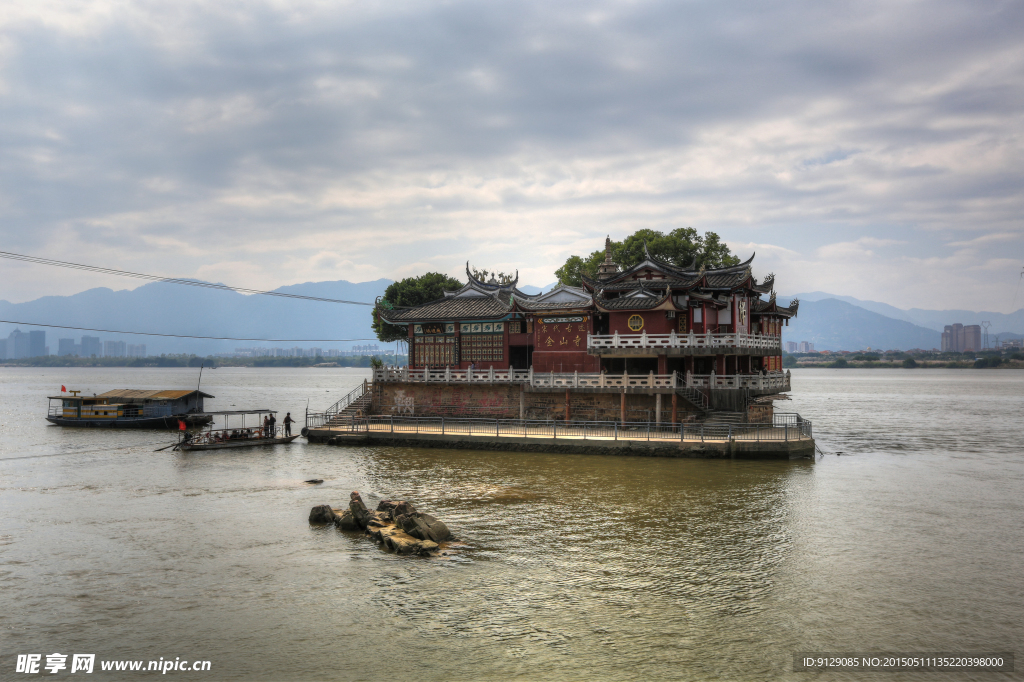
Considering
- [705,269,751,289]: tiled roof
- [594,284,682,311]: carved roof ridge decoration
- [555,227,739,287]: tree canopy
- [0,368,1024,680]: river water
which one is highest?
[555,227,739,287]: tree canopy

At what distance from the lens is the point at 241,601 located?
59.1ft

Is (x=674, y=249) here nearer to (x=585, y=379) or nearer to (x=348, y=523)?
(x=585, y=379)

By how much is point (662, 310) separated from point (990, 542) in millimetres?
24796

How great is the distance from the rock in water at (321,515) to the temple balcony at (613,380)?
75.9 feet

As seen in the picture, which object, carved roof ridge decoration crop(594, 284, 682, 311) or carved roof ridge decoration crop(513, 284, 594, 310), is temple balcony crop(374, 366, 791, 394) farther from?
carved roof ridge decoration crop(513, 284, 594, 310)

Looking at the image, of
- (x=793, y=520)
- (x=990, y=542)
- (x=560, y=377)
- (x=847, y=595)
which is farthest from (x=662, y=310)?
(x=847, y=595)

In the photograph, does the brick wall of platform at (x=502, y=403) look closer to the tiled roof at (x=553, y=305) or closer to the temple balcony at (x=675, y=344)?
the temple balcony at (x=675, y=344)

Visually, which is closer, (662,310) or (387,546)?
(387,546)

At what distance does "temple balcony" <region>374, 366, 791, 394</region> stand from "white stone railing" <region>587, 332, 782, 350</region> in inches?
77.7

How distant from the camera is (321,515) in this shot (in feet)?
84.4

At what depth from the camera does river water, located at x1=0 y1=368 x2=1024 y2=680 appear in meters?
15.2

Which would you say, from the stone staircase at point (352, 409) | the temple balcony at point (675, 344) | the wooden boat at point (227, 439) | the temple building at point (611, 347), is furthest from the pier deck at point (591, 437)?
the temple balcony at point (675, 344)

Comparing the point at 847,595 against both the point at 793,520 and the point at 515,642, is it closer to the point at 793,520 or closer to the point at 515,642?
the point at 793,520

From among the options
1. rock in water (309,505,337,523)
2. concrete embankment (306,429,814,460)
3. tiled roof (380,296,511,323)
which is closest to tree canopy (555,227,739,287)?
tiled roof (380,296,511,323)
